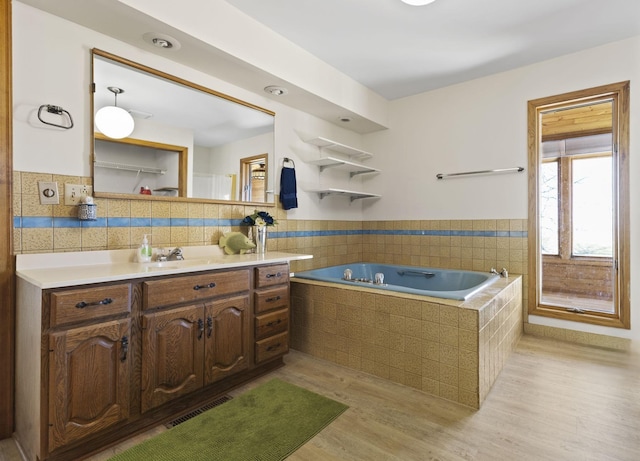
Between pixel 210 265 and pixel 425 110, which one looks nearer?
pixel 210 265

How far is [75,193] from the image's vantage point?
1.89 meters

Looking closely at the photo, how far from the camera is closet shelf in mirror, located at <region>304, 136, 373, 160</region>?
3.43 metres

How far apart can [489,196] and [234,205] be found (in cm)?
257

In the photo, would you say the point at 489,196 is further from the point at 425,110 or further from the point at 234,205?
the point at 234,205

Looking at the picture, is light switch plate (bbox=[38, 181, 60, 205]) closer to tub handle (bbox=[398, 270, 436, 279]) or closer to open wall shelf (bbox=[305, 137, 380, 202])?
open wall shelf (bbox=[305, 137, 380, 202])

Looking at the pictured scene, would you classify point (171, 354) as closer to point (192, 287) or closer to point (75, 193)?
point (192, 287)

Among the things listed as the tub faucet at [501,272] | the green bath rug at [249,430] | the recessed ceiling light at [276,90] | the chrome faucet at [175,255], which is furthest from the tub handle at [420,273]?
the chrome faucet at [175,255]

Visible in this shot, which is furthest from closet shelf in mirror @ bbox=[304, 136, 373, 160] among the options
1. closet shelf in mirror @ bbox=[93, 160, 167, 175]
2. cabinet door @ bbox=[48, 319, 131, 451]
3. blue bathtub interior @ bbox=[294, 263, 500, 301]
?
cabinet door @ bbox=[48, 319, 131, 451]

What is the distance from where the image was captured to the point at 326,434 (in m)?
1.71

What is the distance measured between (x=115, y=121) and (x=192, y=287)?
3.83 ft

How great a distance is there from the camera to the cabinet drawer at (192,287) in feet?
5.61

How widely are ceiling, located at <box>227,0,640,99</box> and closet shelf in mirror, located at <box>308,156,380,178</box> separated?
0.88 m

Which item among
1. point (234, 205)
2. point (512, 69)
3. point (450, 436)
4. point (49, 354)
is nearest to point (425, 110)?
point (512, 69)

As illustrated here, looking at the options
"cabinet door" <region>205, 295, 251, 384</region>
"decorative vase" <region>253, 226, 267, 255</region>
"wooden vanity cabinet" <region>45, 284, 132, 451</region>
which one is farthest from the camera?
"decorative vase" <region>253, 226, 267, 255</region>
